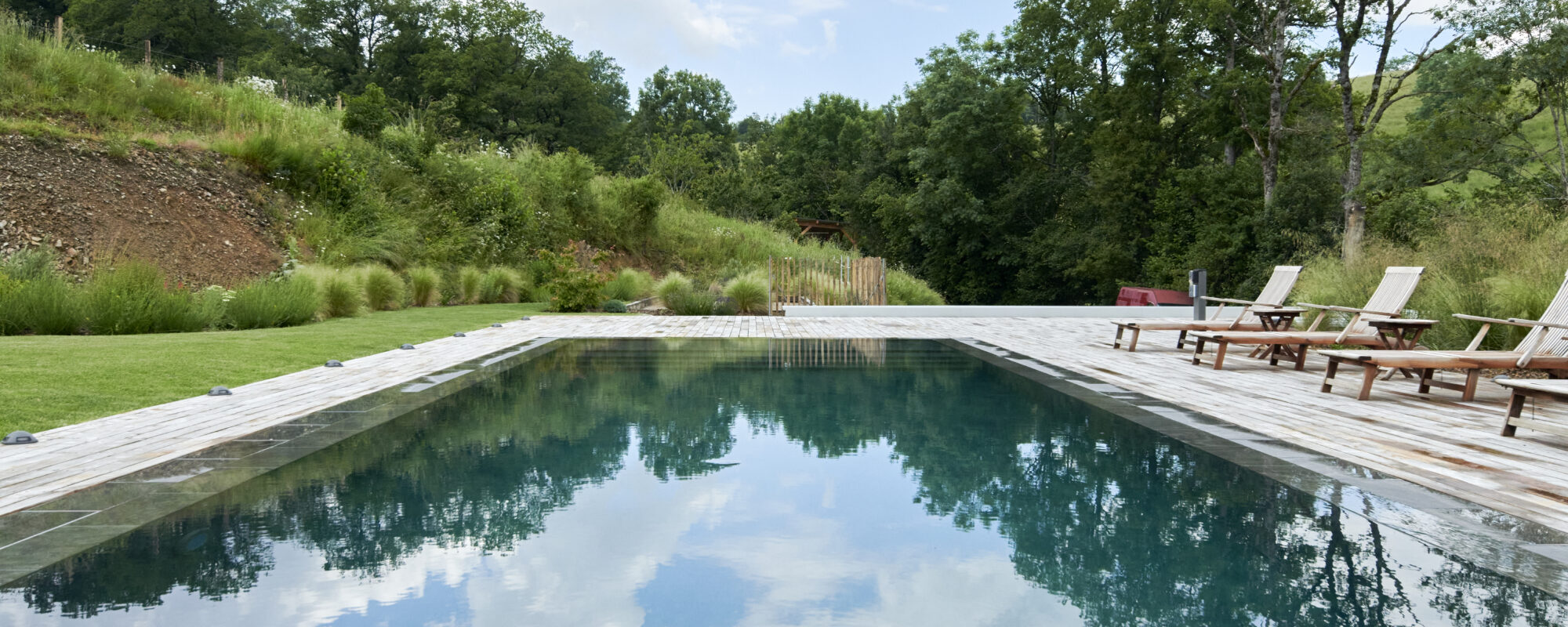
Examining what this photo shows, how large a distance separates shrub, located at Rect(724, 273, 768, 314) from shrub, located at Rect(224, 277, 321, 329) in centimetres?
684

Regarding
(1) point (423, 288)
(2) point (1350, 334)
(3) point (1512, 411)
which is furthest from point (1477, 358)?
(1) point (423, 288)

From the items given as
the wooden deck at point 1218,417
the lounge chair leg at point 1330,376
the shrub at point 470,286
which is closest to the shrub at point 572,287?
the shrub at point 470,286

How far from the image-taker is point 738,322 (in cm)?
1380

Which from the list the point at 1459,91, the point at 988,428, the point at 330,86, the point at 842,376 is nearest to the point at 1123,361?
the point at 842,376

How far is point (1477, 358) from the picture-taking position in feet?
18.6

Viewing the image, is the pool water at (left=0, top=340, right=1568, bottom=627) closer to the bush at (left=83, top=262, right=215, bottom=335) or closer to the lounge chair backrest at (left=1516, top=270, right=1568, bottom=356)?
the lounge chair backrest at (left=1516, top=270, right=1568, bottom=356)

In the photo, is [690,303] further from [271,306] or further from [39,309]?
[39,309]

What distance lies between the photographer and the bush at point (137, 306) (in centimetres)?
949

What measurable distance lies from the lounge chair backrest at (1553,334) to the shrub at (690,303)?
11.7 m

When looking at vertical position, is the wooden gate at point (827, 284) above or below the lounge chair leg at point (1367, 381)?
above

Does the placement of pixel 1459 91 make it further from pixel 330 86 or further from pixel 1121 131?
pixel 330 86

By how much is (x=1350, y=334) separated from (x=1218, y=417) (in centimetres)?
343

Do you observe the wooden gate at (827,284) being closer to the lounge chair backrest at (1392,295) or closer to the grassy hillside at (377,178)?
the grassy hillside at (377,178)

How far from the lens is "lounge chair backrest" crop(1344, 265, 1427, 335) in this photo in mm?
7613
